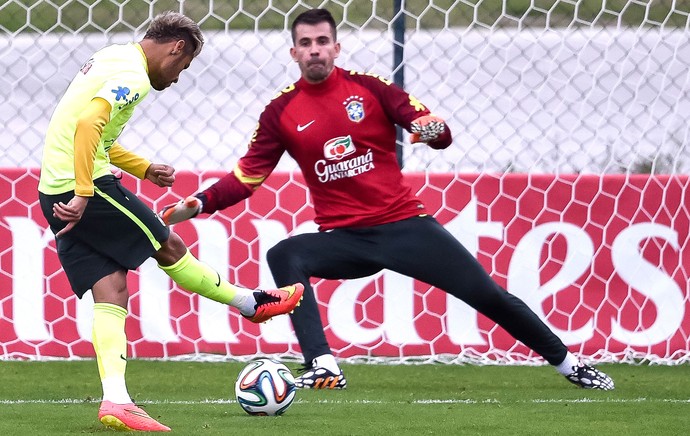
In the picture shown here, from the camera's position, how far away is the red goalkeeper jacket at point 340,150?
6.09m

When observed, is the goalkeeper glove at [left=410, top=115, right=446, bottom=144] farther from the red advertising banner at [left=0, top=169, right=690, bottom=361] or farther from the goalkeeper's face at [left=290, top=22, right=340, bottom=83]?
the red advertising banner at [left=0, top=169, right=690, bottom=361]

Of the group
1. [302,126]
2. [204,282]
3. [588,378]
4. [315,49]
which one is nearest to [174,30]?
[204,282]

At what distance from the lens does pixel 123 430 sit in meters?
4.55

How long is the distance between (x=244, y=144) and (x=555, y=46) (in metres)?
1.78

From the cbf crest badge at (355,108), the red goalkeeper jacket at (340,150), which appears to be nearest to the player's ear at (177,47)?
the red goalkeeper jacket at (340,150)

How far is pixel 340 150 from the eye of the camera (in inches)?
240

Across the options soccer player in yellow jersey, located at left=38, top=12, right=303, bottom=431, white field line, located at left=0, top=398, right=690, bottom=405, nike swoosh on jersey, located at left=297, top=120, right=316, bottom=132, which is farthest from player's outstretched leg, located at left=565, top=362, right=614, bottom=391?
soccer player in yellow jersey, located at left=38, top=12, right=303, bottom=431

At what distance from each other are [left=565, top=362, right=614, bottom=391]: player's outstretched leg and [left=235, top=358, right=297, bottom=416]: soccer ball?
5.39 feet

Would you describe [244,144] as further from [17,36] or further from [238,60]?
[17,36]

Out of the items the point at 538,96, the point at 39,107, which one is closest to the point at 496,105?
the point at 538,96

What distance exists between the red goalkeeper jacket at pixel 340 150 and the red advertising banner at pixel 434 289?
0.95m

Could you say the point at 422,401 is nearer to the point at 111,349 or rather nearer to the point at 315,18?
the point at 111,349

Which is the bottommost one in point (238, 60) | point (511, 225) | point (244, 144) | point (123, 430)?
point (123, 430)

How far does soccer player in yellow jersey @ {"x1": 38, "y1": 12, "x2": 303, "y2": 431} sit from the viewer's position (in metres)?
4.52
